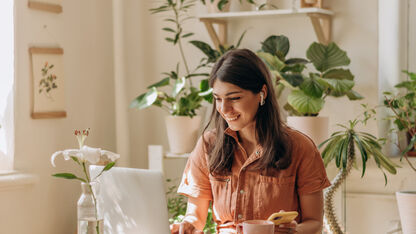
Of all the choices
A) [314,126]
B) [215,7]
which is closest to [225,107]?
[314,126]

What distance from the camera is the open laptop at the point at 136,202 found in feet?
6.47

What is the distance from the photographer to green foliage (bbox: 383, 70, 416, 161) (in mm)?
3250

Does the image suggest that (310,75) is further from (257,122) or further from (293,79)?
(257,122)

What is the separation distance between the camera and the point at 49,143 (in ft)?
11.0

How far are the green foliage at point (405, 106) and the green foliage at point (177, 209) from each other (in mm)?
1134

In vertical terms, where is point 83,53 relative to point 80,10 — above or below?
below

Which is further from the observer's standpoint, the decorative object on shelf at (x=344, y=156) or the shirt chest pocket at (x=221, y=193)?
the decorative object on shelf at (x=344, y=156)

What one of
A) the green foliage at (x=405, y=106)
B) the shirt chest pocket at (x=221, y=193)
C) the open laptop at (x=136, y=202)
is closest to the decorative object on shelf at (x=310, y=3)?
the green foliage at (x=405, y=106)

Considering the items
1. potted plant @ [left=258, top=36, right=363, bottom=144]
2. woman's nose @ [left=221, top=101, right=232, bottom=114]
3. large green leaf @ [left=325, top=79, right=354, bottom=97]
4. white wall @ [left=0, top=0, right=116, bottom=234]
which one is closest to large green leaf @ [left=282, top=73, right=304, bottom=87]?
potted plant @ [left=258, top=36, right=363, bottom=144]

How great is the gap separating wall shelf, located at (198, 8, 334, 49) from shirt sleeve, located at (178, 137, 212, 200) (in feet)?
4.36

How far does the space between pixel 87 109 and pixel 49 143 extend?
40 centimetres

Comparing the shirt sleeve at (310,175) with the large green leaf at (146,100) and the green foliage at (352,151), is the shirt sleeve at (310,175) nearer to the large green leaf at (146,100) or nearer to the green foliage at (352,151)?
the green foliage at (352,151)

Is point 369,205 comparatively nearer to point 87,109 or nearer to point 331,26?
point 331,26

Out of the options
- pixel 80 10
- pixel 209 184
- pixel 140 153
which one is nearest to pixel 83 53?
pixel 80 10
